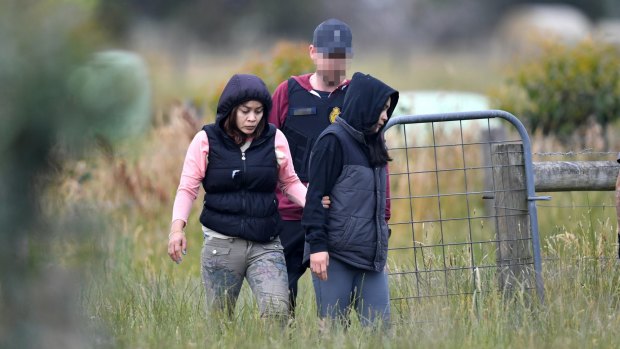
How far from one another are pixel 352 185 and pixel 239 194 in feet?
1.89

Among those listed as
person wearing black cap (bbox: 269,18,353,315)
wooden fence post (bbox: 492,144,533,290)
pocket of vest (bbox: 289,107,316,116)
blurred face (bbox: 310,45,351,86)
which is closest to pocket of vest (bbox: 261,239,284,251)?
person wearing black cap (bbox: 269,18,353,315)

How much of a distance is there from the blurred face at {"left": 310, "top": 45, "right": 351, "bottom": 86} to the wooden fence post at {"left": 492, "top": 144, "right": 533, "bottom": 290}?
1219 millimetres

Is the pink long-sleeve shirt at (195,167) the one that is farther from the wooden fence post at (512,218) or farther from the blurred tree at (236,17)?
the blurred tree at (236,17)

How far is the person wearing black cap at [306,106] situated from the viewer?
596cm

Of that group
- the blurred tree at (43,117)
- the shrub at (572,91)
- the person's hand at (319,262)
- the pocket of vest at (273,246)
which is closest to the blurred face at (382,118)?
the person's hand at (319,262)

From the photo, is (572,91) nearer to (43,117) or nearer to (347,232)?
(347,232)

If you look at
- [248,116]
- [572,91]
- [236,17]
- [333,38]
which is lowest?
[248,116]

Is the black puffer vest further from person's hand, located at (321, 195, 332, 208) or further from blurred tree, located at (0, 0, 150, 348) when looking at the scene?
blurred tree, located at (0, 0, 150, 348)

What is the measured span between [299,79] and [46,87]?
263cm

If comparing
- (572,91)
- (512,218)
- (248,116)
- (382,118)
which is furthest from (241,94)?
(572,91)

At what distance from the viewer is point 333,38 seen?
5.91 meters

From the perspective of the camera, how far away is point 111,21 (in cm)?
341

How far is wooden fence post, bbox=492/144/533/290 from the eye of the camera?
662 cm

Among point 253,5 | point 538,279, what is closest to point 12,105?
point 538,279
